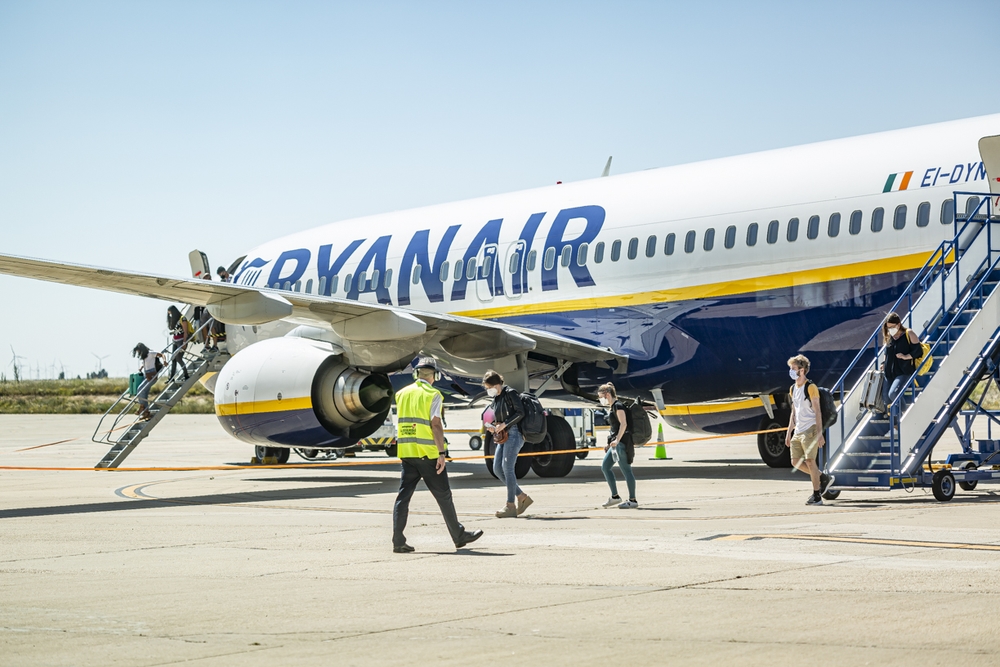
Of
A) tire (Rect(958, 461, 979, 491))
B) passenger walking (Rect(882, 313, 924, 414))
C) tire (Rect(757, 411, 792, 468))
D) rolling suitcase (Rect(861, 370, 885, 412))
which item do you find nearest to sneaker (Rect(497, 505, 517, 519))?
rolling suitcase (Rect(861, 370, 885, 412))

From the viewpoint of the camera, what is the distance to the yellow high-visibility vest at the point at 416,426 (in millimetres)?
10672

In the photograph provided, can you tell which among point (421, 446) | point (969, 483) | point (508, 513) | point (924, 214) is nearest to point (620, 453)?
point (508, 513)

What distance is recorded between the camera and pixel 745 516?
1243cm

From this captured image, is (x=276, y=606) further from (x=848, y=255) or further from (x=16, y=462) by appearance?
(x=16, y=462)

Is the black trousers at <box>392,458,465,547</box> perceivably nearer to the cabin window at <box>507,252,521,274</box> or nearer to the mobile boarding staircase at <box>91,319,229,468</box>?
the cabin window at <box>507,252,521,274</box>

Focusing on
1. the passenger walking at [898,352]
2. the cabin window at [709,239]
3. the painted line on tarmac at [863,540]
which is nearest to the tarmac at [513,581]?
the painted line on tarmac at [863,540]

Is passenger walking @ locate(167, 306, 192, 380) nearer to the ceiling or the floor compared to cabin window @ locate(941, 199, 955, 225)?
nearer to the floor

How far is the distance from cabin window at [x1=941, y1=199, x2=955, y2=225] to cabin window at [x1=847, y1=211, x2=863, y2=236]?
1041 mm

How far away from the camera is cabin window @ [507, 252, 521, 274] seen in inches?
772

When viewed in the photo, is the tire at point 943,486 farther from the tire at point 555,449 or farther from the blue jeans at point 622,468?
the tire at point 555,449

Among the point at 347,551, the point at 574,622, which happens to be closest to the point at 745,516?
the point at 347,551

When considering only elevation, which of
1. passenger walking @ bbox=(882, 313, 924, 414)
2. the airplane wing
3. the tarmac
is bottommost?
the tarmac

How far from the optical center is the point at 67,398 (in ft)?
226

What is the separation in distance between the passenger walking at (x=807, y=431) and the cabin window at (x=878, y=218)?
9.46ft
